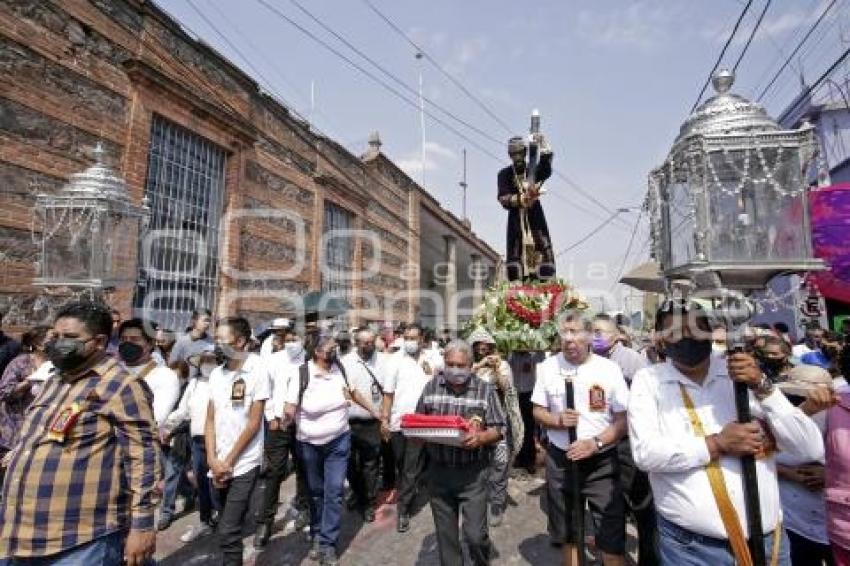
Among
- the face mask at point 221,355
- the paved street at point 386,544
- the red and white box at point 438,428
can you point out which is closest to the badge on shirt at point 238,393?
the face mask at point 221,355

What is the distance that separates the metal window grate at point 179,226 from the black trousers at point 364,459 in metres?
4.94

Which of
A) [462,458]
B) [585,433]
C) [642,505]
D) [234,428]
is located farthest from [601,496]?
[234,428]

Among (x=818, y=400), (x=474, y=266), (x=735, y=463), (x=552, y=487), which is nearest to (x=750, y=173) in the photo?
(x=818, y=400)

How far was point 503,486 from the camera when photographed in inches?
207

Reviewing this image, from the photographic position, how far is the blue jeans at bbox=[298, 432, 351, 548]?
457 centimetres

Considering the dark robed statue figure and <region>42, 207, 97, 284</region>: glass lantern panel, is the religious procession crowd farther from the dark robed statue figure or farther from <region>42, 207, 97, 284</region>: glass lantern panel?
the dark robed statue figure

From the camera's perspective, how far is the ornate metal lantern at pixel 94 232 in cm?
536

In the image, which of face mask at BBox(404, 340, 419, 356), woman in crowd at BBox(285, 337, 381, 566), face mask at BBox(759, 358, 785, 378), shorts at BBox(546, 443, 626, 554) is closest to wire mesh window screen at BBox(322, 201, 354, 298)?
face mask at BBox(404, 340, 419, 356)

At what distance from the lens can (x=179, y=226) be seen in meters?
9.31

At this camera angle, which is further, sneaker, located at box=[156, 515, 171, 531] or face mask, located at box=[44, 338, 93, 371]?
sneaker, located at box=[156, 515, 171, 531]

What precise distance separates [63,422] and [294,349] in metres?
3.45

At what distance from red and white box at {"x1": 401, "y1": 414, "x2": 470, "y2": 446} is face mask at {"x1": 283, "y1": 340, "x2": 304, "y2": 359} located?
273cm

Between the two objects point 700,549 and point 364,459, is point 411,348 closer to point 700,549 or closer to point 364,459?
point 364,459

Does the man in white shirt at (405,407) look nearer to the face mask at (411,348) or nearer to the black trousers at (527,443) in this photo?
the face mask at (411,348)
